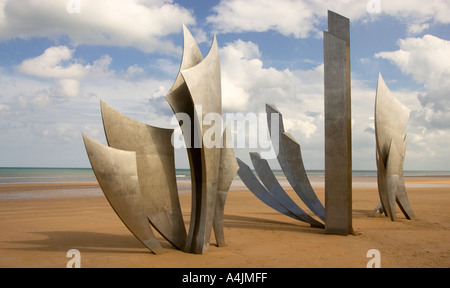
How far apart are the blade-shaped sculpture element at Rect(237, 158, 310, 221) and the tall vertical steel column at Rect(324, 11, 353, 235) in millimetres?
1743

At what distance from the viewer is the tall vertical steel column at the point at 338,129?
974 centimetres

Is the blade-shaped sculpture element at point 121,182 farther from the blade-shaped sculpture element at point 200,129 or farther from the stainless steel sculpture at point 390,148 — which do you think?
the stainless steel sculpture at point 390,148

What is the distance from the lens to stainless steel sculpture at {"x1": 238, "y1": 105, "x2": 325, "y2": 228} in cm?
1088

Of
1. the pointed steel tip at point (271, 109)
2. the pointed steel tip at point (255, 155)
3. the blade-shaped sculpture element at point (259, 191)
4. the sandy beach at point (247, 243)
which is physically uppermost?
the pointed steel tip at point (271, 109)

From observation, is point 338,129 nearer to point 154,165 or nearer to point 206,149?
point 206,149

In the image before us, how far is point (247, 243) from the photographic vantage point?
8.69m

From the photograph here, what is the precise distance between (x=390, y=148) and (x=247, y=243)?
19.7 ft

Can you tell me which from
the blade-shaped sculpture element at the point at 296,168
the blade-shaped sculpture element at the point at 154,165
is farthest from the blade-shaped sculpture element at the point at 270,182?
the blade-shaped sculpture element at the point at 154,165

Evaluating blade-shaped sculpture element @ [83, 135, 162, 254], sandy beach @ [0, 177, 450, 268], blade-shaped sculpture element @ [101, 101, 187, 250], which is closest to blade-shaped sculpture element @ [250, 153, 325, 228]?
sandy beach @ [0, 177, 450, 268]

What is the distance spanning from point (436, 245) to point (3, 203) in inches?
688

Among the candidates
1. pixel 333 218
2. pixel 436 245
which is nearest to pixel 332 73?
pixel 333 218

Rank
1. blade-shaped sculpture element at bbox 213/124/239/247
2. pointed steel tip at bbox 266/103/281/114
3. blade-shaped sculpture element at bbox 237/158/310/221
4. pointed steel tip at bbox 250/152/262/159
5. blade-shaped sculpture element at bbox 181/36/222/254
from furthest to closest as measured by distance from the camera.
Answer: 1. pointed steel tip at bbox 250/152/262/159
2. blade-shaped sculpture element at bbox 237/158/310/221
3. pointed steel tip at bbox 266/103/281/114
4. blade-shaped sculpture element at bbox 213/124/239/247
5. blade-shaped sculpture element at bbox 181/36/222/254

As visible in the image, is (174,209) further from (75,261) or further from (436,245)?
(436,245)

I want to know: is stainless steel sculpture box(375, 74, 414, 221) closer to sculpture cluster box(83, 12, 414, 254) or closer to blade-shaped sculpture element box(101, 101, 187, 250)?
A: sculpture cluster box(83, 12, 414, 254)
